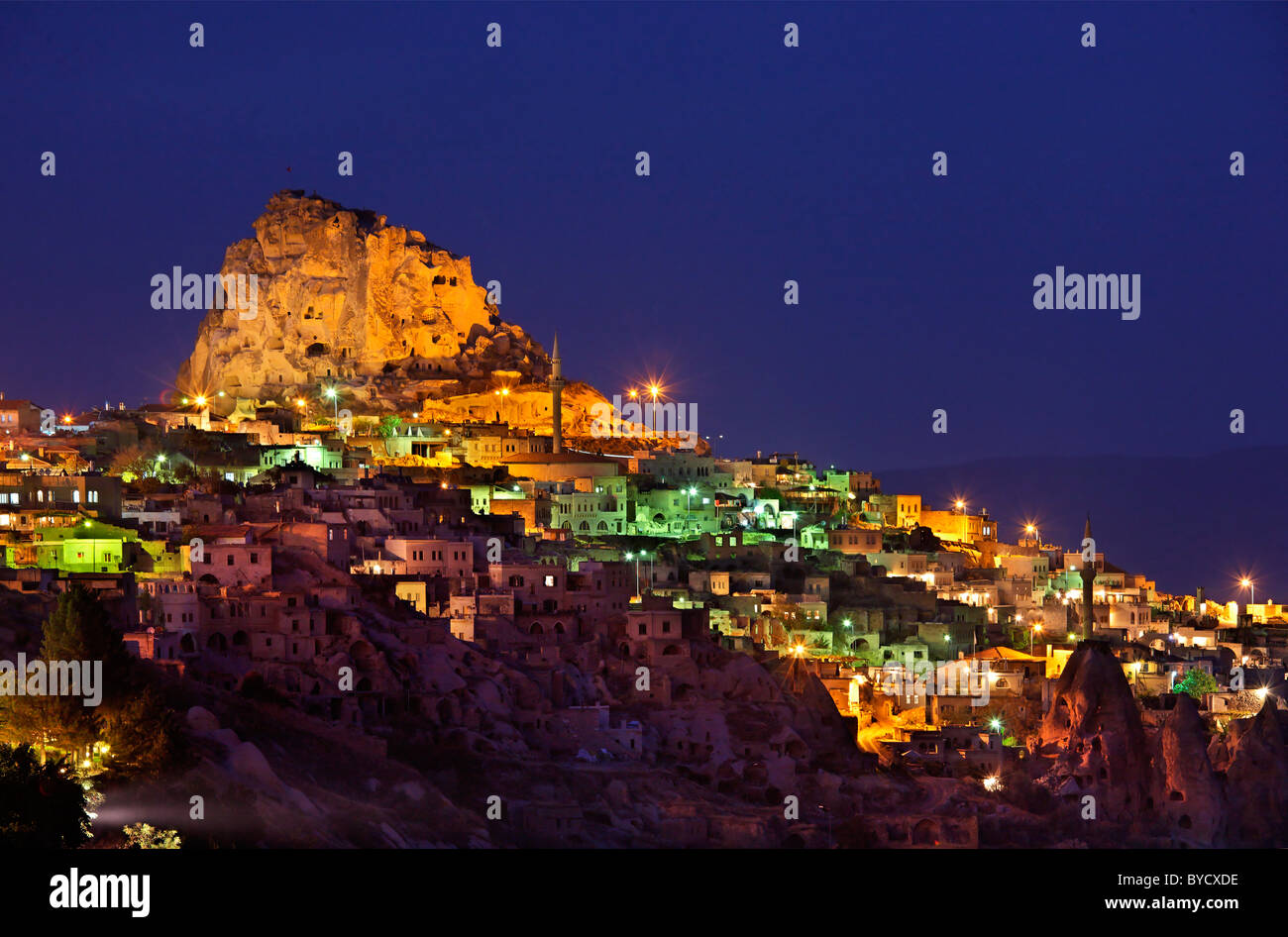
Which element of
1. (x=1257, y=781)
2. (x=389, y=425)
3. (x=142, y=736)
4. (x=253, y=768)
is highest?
(x=389, y=425)

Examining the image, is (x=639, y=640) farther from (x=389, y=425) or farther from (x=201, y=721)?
(x=389, y=425)

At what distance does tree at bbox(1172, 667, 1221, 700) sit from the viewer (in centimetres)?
6544

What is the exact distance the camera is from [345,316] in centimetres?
10325

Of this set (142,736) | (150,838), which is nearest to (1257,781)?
(142,736)

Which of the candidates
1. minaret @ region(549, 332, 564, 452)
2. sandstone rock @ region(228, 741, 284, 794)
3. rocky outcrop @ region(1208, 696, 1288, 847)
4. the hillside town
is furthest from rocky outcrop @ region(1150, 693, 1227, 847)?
minaret @ region(549, 332, 564, 452)

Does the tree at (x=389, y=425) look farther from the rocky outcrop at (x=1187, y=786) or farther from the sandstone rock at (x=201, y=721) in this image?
the sandstone rock at (x=201, y=721)

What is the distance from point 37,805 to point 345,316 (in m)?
68.8

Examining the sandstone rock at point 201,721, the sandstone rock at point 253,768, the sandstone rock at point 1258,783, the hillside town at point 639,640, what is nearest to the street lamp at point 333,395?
the hillside town at point 639,640

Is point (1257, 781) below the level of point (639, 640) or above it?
below

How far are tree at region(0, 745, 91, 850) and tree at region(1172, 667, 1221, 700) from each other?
38260 millimetres

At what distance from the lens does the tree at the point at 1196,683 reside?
215 feet

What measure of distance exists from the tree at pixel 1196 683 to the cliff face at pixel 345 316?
41552mm

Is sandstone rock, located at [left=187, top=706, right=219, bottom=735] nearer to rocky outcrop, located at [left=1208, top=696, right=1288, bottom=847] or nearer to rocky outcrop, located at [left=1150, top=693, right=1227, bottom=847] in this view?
rocky outcrop, located at [left=1150, top=693, right=1227, bottom=847]
